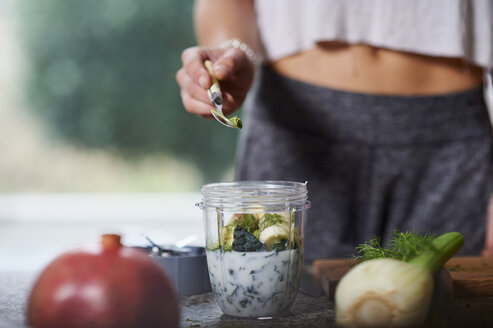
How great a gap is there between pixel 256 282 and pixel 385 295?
0.14 metres

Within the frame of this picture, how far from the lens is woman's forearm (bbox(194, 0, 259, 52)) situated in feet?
3.50

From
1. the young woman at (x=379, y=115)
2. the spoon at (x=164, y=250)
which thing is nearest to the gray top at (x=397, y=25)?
the young woman at (x=379, y=115)

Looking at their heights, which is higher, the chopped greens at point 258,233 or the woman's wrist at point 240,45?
the woman's wrist at point 240,45

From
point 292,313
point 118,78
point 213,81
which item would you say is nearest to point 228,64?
point 213,81

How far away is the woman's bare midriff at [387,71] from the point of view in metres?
1.02

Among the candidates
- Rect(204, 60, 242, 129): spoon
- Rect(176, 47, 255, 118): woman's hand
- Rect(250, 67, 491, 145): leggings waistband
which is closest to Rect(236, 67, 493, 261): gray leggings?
Rect(250, 67, 491, 145): leggings waistband

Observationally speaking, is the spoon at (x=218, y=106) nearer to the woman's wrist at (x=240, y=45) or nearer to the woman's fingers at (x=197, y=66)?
the woman's fingers at (x=197, y=66)

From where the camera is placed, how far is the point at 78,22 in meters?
2.97

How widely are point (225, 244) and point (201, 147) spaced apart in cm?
249

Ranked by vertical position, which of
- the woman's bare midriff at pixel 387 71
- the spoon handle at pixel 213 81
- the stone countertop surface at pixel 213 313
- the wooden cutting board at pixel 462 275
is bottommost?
the stone countertop surface at pixel 213 313

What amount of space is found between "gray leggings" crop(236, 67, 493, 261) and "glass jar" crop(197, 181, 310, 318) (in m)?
0.42

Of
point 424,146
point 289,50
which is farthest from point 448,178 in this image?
point 289,50

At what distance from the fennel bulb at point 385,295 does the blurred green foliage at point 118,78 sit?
2527mm

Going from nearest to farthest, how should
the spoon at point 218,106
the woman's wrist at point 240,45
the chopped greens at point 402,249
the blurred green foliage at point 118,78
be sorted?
the chopped greens at point 402,249 → the spoon at point 218,106 → the woman's wrist at point 240,45 → the blurred green foliage at point 118,78
